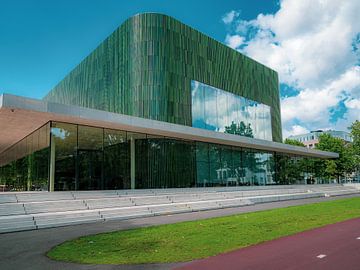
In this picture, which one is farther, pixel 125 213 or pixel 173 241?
pixel 125 213

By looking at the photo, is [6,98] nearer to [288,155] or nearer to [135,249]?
[135,249]

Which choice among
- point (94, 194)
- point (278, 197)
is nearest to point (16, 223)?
point (94, 194)

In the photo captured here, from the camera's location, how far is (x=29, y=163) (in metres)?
25.1

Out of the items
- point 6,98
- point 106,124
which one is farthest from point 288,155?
point 6,98

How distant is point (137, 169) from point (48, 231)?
42.9ft

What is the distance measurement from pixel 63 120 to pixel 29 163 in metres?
7.75

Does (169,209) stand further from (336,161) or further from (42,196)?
(336,161)

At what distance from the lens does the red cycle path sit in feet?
21.4

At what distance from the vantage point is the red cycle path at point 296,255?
652cm

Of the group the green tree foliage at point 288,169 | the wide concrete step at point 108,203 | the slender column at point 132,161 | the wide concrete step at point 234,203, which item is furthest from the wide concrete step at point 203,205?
the green tree foliage at point 288,169

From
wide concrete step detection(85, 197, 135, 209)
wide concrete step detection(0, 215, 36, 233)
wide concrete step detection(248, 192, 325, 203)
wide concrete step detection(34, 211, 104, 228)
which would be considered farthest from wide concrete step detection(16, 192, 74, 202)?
wide concrete step detection(248, 192, 325, 203)

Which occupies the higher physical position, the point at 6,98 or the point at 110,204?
the point at 6,98

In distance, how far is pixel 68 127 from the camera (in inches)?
802

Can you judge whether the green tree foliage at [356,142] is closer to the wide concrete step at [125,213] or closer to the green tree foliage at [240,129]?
the green tree foliage at [240,129]
